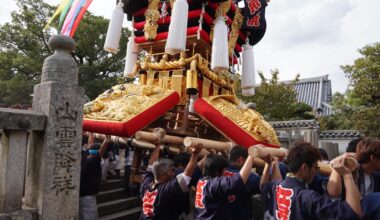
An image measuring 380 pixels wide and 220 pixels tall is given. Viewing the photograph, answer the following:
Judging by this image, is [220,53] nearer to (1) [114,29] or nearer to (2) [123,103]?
(2) [123,103]

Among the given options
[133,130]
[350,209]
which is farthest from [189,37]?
[350,209]

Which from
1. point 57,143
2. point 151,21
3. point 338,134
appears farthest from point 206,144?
point 338,134

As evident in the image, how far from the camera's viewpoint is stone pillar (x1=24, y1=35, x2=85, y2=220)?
290cm

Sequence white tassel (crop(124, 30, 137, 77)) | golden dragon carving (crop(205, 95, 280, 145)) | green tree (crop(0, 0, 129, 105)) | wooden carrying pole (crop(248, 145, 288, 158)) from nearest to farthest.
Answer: wooden carrying pole (crop(248, 145, 288, 158))
golden dragon carving (crop(205, 95, 280, 145))
white tassel (crop(124, 30, 137, 77))
green tree (crop(0, 0, 129, 105))

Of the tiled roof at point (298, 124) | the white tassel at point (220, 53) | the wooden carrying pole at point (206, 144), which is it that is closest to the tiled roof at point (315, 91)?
the tiled roof at point (298, 124)

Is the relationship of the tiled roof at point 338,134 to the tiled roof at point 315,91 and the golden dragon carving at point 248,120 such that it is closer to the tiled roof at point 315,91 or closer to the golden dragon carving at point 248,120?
the tiled roof at point 315,91

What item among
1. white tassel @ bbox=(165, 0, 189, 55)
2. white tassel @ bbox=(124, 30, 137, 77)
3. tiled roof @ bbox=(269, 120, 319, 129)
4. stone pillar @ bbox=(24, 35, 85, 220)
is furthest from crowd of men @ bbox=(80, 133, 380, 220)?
tiled roof @ bbox=(269, 120, 319, 129)

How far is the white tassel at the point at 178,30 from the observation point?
5555 millimetres

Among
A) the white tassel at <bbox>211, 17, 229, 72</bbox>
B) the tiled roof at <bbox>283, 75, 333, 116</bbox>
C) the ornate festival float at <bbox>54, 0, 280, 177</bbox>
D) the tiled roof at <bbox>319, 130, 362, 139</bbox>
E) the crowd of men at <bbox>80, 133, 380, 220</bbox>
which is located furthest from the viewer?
the tiled roof at <bbox>283, 75, 333, 116</bbox>

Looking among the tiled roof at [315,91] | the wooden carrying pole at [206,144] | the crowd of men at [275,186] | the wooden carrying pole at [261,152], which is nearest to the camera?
the crowd of men at [275,186]

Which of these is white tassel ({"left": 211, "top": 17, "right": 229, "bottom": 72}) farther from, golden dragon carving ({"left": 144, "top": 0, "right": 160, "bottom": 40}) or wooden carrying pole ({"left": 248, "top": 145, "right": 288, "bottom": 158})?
wooden carrying pole ({"left": 248, "top": 145, "right": 288, "bottom": 158})

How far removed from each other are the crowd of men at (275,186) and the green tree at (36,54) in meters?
12.7

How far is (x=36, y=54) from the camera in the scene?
598 inches

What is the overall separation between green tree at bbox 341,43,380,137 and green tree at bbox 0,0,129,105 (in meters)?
10.9
